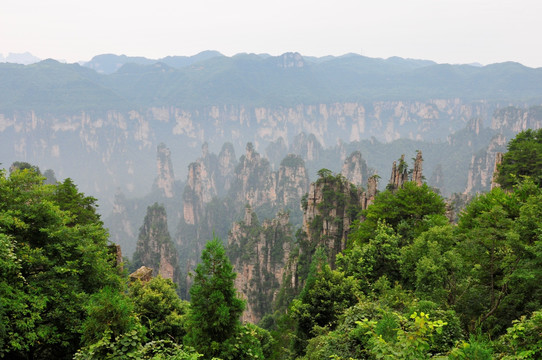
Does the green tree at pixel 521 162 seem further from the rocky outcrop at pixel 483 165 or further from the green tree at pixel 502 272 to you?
the rocky outcrop at pixel 483 165

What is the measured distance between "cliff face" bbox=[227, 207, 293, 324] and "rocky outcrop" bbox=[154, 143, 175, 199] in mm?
118454

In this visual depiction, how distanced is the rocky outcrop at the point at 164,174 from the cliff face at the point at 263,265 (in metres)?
118

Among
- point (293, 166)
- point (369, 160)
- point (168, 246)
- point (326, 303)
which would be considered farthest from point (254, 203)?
point (326, 303)

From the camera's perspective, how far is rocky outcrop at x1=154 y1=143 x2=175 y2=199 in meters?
180

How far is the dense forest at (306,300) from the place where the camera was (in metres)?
7.95

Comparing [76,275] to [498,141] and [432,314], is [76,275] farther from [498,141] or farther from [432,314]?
[498,141]

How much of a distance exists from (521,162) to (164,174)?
17178cm

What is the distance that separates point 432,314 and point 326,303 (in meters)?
6.93

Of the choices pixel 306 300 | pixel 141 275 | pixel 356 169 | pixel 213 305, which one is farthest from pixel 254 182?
pixel 213 305

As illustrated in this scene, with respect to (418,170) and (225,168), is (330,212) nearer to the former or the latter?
(418,170)

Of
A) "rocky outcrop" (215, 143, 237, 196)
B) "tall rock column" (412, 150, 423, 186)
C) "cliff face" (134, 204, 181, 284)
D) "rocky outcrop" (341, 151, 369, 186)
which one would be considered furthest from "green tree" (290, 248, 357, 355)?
"rocky outcrop" (215, 143, 237, 196)

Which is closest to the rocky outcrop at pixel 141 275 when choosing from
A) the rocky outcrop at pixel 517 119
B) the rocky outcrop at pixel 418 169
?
the rocky outcrop at pixel 418 169

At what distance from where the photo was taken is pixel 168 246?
282ft

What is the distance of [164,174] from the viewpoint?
181875 mm
